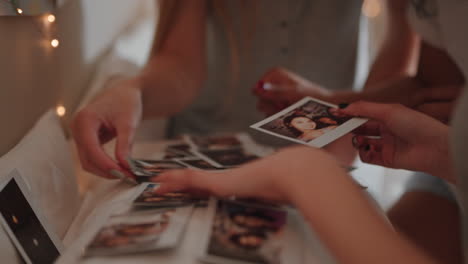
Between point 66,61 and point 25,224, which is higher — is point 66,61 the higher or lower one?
the higher one

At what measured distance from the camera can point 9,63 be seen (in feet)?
2.67

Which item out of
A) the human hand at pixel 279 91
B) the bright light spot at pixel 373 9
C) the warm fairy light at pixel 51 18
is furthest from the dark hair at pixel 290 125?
the bright light spot at pixel 373 9

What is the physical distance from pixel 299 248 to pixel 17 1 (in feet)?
2.12

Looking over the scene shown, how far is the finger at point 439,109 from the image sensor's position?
80cm

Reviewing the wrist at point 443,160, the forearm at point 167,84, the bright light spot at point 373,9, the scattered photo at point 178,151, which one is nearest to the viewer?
the wrist at point 443,160

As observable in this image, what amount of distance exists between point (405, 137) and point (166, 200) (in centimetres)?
40

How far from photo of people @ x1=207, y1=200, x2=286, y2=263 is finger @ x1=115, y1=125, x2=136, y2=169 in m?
0.25

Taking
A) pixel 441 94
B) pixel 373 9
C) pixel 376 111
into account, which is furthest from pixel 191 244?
pixel 373 9

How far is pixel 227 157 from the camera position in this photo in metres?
0.89

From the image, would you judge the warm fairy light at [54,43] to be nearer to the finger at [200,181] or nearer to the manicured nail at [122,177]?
the manicured nail at [122,177]

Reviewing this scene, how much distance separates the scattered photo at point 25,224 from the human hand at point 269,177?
224mm

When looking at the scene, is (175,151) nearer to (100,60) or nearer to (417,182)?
(100,60)

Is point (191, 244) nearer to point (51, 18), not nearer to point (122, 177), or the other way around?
point (122, 177)

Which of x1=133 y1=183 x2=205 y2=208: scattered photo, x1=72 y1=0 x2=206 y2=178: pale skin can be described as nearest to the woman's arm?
x1=133 y1=183 x2=205 y2=208: scattered photo
